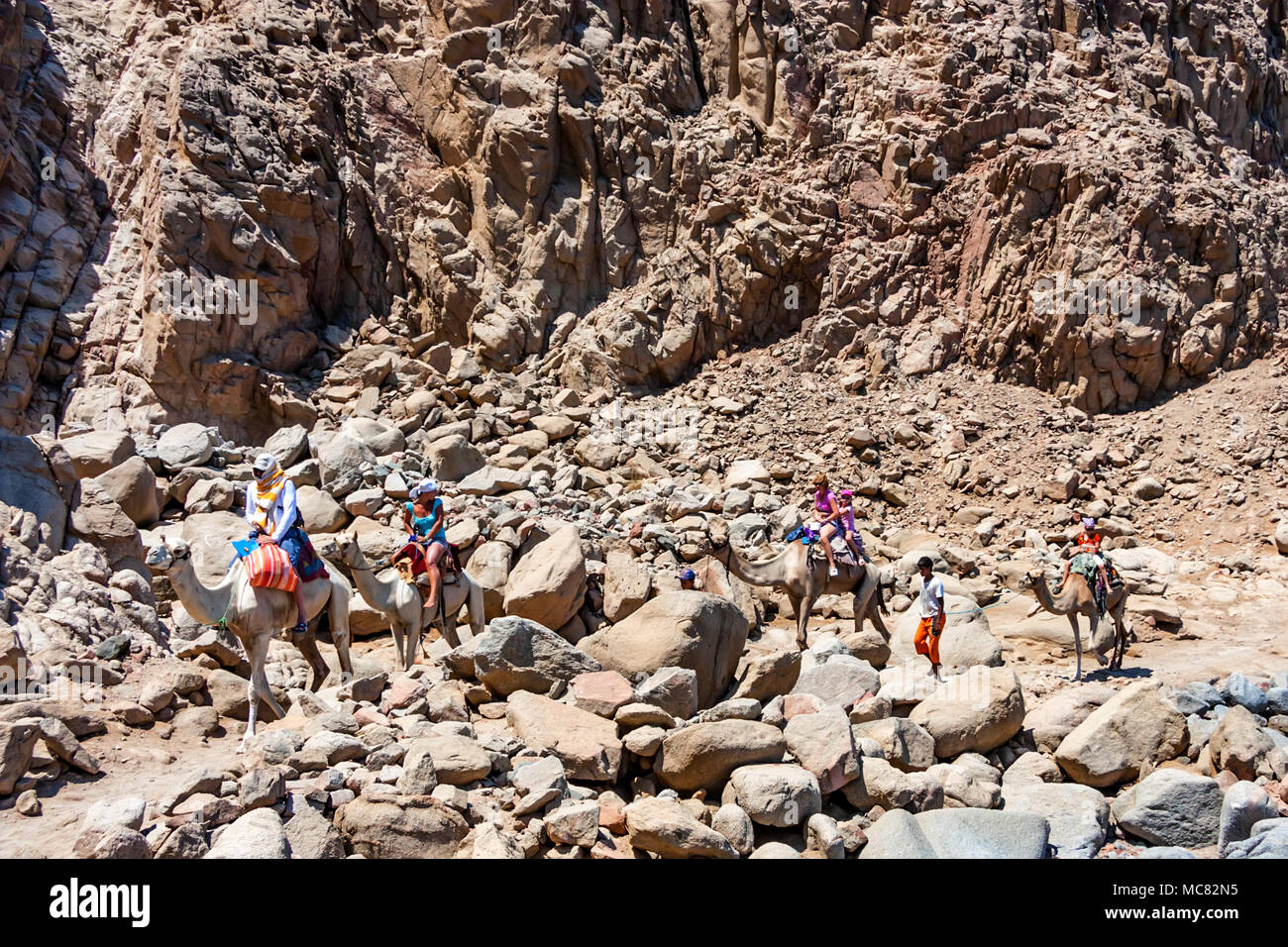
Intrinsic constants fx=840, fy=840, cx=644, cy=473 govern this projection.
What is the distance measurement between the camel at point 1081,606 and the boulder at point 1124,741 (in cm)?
335

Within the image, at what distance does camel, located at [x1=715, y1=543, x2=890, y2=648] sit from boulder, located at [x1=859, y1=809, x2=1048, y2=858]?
5621 mm

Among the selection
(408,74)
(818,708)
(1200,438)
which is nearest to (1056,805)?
(818,708)

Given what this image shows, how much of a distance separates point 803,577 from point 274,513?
6.65 m

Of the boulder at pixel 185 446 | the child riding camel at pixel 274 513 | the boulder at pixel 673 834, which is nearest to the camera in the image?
the boulder at pixel 673 834

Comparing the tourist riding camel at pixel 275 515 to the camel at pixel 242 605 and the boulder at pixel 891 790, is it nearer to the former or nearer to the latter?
the camel at pixel 242 605

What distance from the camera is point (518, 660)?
7066 mm

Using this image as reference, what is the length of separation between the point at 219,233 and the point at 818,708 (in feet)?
45.8

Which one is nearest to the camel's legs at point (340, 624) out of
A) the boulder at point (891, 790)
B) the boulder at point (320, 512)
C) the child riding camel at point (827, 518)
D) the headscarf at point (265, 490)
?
the headscarf at point (265, 490)

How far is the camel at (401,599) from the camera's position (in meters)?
8.53

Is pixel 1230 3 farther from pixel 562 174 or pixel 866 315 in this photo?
pixel 562 174

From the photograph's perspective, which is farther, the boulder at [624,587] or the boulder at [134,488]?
the boulder at [134,488]

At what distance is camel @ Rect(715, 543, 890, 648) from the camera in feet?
36.4

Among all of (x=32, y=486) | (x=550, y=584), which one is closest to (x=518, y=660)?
(x=550, y=584)

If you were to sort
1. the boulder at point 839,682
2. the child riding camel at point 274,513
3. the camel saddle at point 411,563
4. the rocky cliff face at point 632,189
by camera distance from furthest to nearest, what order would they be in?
the rocky cliff face at point 632,189
the camel saddle at point 411,563
the boulder at point 839,682
the child riding camel at point 274,513
